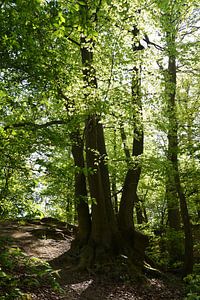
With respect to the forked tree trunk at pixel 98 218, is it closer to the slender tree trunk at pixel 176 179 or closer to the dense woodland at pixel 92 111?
the dense woodland at pixel 92 111

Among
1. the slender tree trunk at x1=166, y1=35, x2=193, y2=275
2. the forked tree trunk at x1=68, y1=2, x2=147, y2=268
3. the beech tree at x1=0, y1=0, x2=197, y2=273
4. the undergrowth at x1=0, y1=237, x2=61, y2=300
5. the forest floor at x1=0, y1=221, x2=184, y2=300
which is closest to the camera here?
the undergrowth at x1=0, y1=237, x2=61, y2=300

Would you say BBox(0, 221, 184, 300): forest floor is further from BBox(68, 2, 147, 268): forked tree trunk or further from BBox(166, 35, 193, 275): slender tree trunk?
BBox(166, 35, 193, 275): slender tree trunk

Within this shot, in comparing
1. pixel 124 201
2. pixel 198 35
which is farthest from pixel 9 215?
pixel 198 35

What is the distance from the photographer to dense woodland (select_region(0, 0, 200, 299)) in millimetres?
Answer: 4770

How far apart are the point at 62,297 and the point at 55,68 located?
5.20 metres

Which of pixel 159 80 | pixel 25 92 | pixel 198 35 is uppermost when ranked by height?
pixel 198 35

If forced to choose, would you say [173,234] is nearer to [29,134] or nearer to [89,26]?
[29,134]

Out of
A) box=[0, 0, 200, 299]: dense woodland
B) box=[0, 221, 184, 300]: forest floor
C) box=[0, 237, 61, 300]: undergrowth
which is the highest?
box=[0, 0, 200, 299]: dense woodland

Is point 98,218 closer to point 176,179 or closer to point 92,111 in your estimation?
point 176,179

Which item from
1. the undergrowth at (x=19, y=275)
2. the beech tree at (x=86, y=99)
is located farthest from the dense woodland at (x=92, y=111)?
the undergrowth at (x=19, y=275)

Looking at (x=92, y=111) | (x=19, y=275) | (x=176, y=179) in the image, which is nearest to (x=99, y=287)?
(x=19, y=275)

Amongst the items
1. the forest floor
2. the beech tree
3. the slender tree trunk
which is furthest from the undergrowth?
the slender tree trunk

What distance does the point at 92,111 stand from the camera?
22.3ft

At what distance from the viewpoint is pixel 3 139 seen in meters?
4.57
